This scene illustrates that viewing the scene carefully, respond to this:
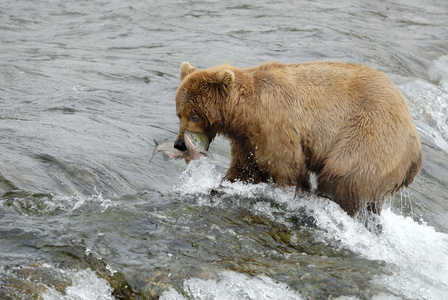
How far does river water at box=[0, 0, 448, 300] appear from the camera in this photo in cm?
436

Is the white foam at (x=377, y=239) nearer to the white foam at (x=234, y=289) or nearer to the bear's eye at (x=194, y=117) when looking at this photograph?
the white foam at (x=234, y=289)

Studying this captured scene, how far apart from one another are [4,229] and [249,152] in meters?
2.22

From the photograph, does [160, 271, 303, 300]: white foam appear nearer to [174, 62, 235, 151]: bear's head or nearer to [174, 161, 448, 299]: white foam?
[174, 161, 448, 299]: white foam

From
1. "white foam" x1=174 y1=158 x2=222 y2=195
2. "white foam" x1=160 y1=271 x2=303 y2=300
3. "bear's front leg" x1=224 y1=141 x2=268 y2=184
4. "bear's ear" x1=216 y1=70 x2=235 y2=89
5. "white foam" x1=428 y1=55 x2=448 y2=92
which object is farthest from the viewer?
"white foam" x1=428 y1=55 x2=448 y2=92

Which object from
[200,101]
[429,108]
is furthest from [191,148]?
[429,108]

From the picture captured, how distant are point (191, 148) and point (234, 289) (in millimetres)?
1588

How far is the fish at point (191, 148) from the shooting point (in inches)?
218

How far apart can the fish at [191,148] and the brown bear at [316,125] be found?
6 cm

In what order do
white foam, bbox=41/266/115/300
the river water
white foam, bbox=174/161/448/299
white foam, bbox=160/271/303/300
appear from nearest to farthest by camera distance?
1. white foam, bbox=41/266/115/300
2. white foam, bbox=160/271/303/300
3. the river water
4. white foam, bbox=174/161/448/299

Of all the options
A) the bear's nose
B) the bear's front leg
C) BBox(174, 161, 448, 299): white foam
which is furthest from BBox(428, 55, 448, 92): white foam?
the bear's nose

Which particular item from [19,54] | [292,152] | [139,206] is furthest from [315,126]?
[19,54]

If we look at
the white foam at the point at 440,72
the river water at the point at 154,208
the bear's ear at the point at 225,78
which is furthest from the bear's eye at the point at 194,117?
the white foam at the point at 440,72

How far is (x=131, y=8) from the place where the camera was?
50.9 ft

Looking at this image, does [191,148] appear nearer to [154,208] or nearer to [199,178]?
[154,208]
